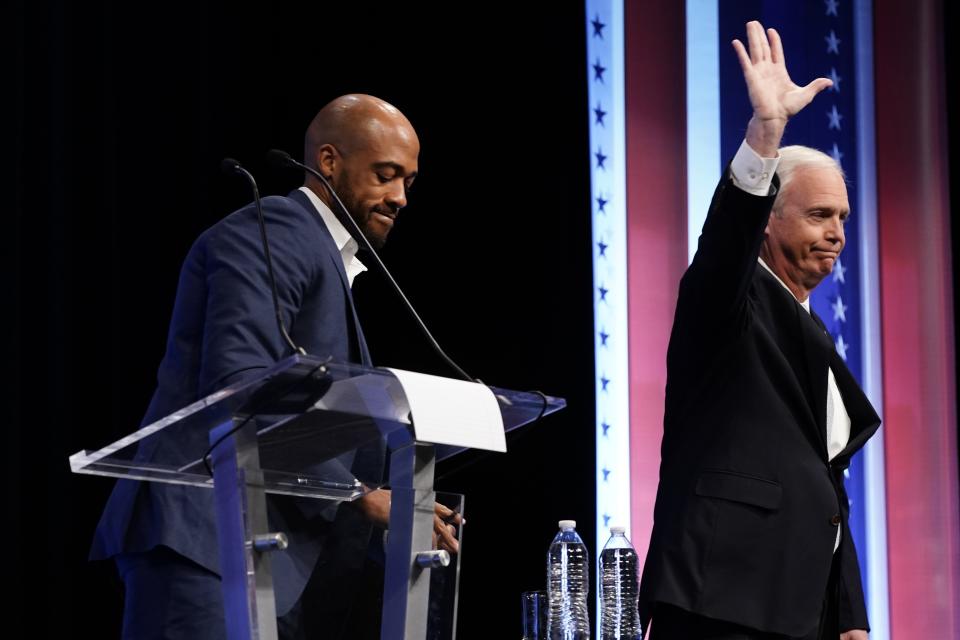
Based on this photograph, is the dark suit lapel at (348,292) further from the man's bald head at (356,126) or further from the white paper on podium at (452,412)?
the white paper on podium at (452,412)

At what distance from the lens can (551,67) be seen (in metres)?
4.05

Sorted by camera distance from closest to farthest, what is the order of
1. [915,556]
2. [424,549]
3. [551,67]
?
[424,549] → [551,67] → [915,556]

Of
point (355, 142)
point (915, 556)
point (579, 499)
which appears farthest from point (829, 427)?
point (915, 556)

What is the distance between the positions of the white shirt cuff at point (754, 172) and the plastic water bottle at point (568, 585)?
5.51 ft

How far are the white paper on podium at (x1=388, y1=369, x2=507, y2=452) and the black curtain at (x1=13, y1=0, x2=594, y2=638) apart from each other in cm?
149

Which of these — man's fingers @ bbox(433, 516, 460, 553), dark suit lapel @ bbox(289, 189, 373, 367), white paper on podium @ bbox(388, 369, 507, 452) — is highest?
dark suit lapel @ bbox(289, 189, 373, 367)

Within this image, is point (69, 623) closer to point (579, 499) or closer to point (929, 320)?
point (579, 499)

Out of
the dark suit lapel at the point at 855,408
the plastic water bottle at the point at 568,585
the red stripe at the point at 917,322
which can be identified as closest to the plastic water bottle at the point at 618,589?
the plastic water bottle at the point at 568,585

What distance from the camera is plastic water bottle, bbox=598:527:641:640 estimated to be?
380 centimetres

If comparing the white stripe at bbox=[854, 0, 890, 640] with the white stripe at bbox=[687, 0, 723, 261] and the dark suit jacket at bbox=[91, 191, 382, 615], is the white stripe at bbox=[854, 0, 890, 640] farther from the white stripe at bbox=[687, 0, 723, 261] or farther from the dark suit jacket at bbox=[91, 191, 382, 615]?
the dark suit jacket at bbox=[91, 191, 382, 615]

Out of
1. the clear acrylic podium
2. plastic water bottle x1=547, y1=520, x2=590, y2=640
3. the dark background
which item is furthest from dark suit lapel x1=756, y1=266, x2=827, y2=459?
plastic water bottle x1=547, y1=520, x2=590, y2=640

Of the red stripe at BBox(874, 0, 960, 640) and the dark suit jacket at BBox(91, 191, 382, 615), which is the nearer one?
the dark suit jacket at BBox(91, 191, 382, 615)

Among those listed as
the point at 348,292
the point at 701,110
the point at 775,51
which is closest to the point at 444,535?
the point at 348,292

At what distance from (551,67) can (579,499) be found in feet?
4.50
